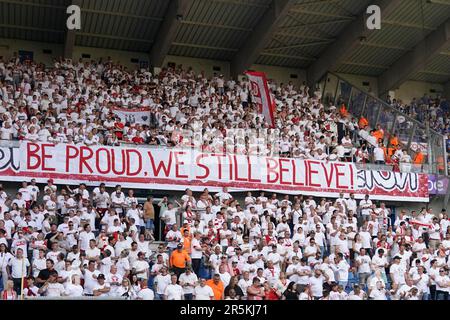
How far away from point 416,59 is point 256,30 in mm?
7928

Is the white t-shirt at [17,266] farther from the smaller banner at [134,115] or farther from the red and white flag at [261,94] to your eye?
the red and white flag at [261,94]

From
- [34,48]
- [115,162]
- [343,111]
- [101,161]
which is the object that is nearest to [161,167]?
[115,162]

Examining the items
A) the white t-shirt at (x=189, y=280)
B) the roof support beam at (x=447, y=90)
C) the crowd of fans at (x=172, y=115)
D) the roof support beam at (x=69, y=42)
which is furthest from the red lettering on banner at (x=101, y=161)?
the roof support beam at (x=447, y=90)

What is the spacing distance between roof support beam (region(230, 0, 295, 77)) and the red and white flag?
6.92 ft

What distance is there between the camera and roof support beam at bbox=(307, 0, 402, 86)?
3011cm

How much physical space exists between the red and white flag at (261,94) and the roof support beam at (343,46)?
4770 millimetres

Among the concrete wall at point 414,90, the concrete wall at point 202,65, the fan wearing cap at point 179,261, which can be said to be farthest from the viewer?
the concrete wall at point 414,90

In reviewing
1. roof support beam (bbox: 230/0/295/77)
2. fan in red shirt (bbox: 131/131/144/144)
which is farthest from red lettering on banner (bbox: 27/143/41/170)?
roof support beam (bbox: 230/0/295/77)

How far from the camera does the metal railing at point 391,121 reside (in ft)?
91.9

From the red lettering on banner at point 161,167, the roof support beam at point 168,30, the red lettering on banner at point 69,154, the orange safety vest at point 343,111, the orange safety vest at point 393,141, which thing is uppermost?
the roof support beam at point 168,30

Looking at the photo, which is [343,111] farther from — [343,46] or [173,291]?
[173,291]

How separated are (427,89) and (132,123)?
1808 centimetres

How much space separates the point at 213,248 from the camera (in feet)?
63.9
